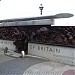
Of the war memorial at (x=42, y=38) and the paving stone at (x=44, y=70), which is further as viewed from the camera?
the war memorial at (x=42, y=38)

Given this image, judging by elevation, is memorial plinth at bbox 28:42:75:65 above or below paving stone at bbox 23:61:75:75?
A: above

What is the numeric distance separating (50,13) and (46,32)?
68.4 inches

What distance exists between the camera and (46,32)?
11219 mm

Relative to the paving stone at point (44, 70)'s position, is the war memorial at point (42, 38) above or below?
above

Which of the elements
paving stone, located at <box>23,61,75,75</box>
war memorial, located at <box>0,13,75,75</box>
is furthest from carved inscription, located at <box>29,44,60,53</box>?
paving stone, located at <box>23,61,75,75</box>

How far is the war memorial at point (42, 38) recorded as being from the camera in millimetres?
9812

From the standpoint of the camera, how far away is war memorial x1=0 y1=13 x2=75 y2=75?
9.81 metres

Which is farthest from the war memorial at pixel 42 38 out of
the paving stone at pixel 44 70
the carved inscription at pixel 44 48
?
the paving stone at pixel 44 70

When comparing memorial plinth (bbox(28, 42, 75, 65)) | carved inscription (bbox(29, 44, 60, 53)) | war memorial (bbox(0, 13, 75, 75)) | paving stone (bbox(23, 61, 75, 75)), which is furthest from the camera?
carved inscription (bbox(29, 44, 60, 53))

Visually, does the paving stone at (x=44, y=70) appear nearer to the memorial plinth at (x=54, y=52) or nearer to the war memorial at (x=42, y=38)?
the war memorial at (x=42, y=38)

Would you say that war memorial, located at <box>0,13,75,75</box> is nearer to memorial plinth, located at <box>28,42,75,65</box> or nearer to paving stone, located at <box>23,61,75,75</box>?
memorial plinth, located at <box>28,42,75,65</box>

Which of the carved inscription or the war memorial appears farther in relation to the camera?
the carved inscription

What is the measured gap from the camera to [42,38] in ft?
37.9

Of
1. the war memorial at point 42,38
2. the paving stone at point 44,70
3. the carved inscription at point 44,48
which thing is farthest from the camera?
the carved inscription at point 44,48
